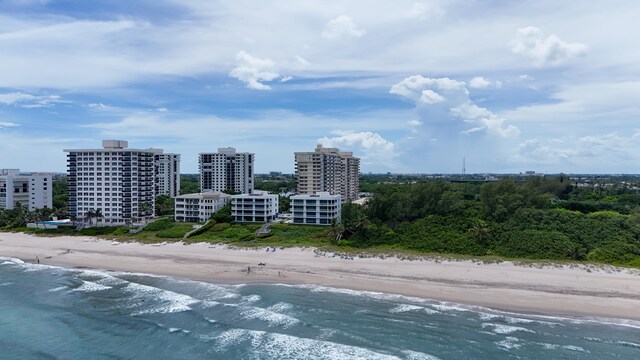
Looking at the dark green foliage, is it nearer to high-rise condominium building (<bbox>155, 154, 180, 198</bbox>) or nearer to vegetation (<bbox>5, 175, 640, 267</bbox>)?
vegetation (<bbox>5, 175, 640, 267</bbox>)

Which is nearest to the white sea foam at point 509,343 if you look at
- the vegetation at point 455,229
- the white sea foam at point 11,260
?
the vegetation at point 455,229

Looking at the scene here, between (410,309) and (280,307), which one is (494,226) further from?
(280,307)

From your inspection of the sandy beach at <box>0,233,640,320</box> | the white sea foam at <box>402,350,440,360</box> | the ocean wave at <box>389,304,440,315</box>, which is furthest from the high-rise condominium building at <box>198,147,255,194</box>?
the white sea foam at <box>402,350,440,360</box>

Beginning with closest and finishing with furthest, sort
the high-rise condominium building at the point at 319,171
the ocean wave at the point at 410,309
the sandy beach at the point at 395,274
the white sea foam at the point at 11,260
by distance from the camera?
the ocean wave at the point at 410,309 < the sandy beach at the point at 395,274 < the white sea foam at the point at 11,260 < the high-rise condominium building at the point at 319,171

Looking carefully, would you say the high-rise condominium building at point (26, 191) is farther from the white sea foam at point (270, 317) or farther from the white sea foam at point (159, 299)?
the white sea foam at point (270, 317)

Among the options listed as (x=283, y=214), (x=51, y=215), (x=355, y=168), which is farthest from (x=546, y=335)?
(x=355, y=168)
